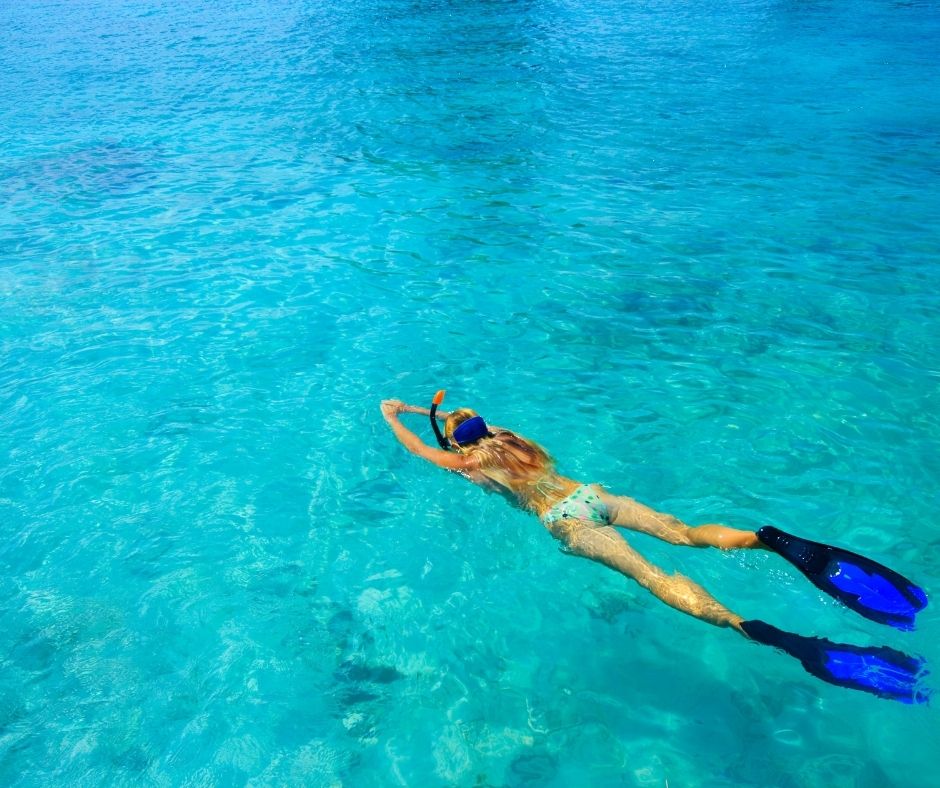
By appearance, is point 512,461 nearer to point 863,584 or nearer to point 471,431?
point 471,431

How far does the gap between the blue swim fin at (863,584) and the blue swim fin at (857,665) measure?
207 millimetres

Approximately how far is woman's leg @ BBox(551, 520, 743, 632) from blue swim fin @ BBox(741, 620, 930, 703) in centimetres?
28

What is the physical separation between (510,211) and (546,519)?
6340mm

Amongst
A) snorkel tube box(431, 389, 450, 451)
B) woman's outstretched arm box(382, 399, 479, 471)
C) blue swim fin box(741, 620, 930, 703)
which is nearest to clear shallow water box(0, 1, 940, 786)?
woman's outstretched arm box(382, 399, 479, 471)

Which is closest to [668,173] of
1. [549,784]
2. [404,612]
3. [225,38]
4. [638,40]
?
[404,612]

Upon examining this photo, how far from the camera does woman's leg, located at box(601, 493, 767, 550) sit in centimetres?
439

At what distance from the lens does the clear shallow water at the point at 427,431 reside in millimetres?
3875

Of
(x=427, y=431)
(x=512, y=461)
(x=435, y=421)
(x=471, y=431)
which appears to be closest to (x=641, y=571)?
(x=512, y=461)

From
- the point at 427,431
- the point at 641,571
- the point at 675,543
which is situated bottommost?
the point at 427,431

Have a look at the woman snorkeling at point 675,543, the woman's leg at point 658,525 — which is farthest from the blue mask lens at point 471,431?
the woman's leg at point 658,525

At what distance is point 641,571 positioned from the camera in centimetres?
420

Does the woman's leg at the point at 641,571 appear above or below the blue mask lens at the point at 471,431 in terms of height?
below

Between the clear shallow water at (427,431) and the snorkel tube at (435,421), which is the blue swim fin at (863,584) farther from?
the snorkel tube at (435,421)

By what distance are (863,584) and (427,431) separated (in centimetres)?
327
